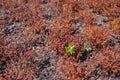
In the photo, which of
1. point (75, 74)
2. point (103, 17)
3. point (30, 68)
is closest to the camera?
point (75, 74)

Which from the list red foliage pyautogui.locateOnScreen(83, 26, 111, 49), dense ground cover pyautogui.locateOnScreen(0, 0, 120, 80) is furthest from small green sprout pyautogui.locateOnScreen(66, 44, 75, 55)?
red foliage pyautogui.locateOnScreen(83, 26, 111, 49)

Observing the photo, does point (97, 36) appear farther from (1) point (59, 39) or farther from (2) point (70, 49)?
(1) point (59, 39)

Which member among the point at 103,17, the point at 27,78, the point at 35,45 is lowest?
the point at 27,78

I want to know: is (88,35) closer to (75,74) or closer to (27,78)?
(75,74)

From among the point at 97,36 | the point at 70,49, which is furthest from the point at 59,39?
the point at 97,36

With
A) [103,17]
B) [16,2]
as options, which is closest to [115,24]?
[103,17]

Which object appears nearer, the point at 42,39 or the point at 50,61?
the point at 50,61

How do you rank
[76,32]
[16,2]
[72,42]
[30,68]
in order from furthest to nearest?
[16,2] < [76,32] < [72,42] < [30,68]

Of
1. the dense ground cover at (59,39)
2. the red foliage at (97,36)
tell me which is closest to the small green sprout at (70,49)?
the dense ground cover at (59,39)
